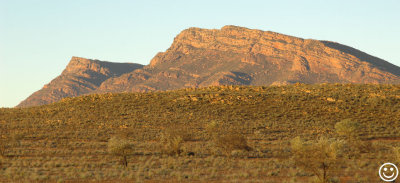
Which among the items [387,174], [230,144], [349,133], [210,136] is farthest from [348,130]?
[387,174]

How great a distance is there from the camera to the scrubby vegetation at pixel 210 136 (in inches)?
928

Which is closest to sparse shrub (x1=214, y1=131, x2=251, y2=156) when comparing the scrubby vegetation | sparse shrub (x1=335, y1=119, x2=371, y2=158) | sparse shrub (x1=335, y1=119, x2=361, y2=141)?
the scrubby vegetation

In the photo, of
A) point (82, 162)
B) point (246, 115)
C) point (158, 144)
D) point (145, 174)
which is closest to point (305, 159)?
point (145, 174)

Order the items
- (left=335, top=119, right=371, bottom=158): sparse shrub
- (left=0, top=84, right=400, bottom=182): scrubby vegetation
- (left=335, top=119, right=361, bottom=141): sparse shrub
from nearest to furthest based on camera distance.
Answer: (left=0, top=84, right=400, bottom=182): scrubby vegetation, (left=335, top=119, right=371, bottom=158): sparse shrub, (left=335, top=119, right=361, bottom=141): sparse shrub

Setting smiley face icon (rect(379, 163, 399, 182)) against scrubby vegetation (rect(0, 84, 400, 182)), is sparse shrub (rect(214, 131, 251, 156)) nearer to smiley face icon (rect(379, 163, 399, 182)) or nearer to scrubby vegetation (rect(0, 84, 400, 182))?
scrubby vegetation (rect(0, 84, 400, 182))

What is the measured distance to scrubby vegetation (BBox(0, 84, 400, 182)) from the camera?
2356 cm

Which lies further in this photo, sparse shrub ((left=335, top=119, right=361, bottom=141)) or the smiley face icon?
sparse shrub ((left=335, top=119, right=361, bottom=141))

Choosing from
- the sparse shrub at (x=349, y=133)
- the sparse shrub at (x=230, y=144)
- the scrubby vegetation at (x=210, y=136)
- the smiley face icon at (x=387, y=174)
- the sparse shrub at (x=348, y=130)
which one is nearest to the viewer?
the smiley face icon at (x=387, y=174)

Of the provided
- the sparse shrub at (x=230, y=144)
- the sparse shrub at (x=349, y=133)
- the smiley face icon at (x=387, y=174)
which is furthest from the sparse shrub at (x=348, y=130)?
the smiley face icon at (x=387, y=174)

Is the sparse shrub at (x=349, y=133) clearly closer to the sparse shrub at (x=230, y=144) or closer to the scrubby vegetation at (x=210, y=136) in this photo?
the scrubby vegetation at (x=210, y=136)

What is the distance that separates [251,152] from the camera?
107 feet

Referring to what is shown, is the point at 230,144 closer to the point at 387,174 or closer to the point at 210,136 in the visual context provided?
the point at 210,136

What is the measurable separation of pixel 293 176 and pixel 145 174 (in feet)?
25.9

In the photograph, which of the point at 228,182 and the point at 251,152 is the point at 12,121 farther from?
the point at 228,182
